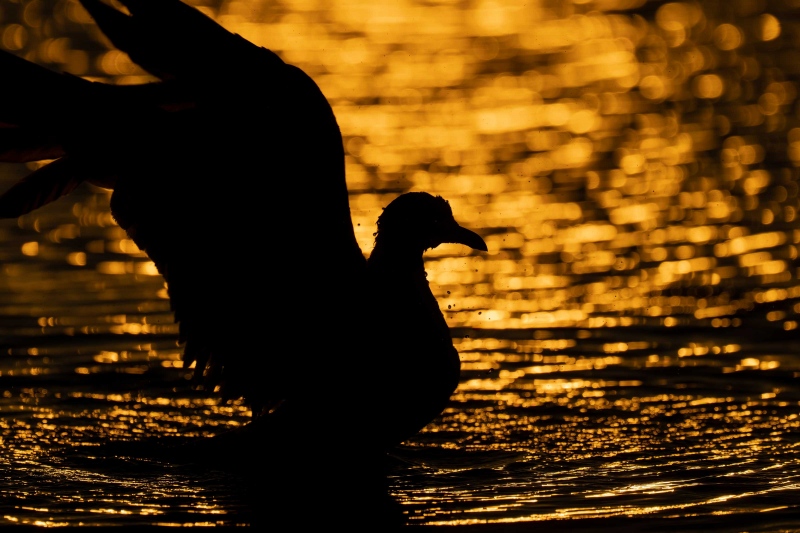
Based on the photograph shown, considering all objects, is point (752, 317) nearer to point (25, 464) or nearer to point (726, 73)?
point (25, 464)

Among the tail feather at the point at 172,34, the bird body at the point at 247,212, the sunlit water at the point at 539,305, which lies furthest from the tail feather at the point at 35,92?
the sunlit water at the point at 539,305

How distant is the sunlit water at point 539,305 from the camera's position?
348 inches

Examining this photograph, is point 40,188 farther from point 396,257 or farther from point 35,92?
point 396,257

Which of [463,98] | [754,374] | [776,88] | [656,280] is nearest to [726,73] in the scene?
[776,88]

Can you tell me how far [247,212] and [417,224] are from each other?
1022 millimetres

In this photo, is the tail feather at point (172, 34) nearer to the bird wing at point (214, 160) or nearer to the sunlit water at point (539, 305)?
the bird wing at point (214, 160)

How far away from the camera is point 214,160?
26.9 ft

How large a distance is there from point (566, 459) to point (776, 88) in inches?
522

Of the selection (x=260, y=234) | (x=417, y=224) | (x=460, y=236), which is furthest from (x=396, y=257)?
(x=260, y=234)

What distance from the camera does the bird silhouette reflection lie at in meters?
8.11

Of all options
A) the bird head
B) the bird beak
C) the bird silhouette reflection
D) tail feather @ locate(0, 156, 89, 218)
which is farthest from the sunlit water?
tail feather @ locate(0, 156, 89, 218)

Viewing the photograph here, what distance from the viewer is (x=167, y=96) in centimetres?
864

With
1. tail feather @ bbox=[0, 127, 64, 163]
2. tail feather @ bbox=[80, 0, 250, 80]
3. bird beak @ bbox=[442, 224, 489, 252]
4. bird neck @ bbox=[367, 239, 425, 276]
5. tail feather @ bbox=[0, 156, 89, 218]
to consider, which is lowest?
bird neck @ bbox=[367, 239, 425, 276]

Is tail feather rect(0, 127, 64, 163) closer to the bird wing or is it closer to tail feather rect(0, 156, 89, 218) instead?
tail feather rect(0, 156, 89, 218)
